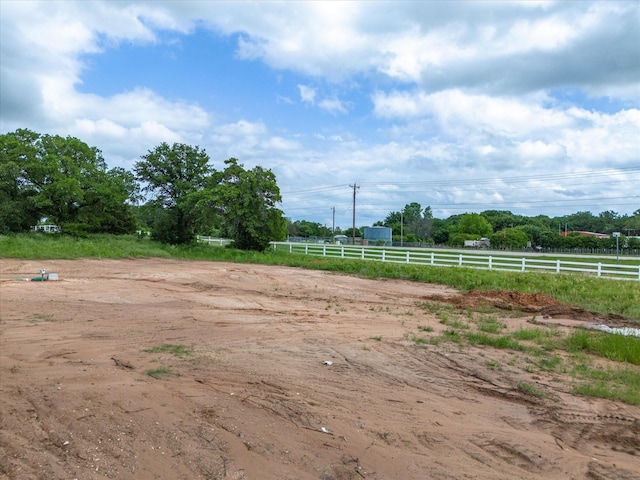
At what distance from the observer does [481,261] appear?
87.8 ft

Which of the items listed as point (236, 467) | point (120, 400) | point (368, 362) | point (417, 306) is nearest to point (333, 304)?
point (417, 306)

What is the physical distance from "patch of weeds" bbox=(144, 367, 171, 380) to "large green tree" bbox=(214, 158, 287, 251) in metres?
25.0

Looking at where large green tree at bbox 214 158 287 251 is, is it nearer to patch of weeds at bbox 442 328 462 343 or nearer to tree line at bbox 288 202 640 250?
A: patch of weeds at bbox 442 328 462 343

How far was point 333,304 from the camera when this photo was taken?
13344mm

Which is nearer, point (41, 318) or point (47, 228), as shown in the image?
point (41, 318)

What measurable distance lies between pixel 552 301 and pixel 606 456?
427 inches

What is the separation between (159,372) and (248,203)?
84.8 ft

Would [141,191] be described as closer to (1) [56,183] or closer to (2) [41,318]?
(1) [56,183]

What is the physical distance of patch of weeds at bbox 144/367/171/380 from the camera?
19.0 ft

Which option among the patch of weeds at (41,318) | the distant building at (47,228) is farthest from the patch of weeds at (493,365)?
the distant building at (47,228)

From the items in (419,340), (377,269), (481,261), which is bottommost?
(419,340)

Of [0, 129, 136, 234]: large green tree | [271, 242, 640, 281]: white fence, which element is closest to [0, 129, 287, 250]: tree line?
[0, 129, 136, 234]: large green tree

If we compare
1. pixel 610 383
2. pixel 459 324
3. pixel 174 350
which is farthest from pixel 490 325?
pixel 174 350

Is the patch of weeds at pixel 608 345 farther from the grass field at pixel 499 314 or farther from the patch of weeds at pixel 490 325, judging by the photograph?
the patch of weeds at pixel 490 325
